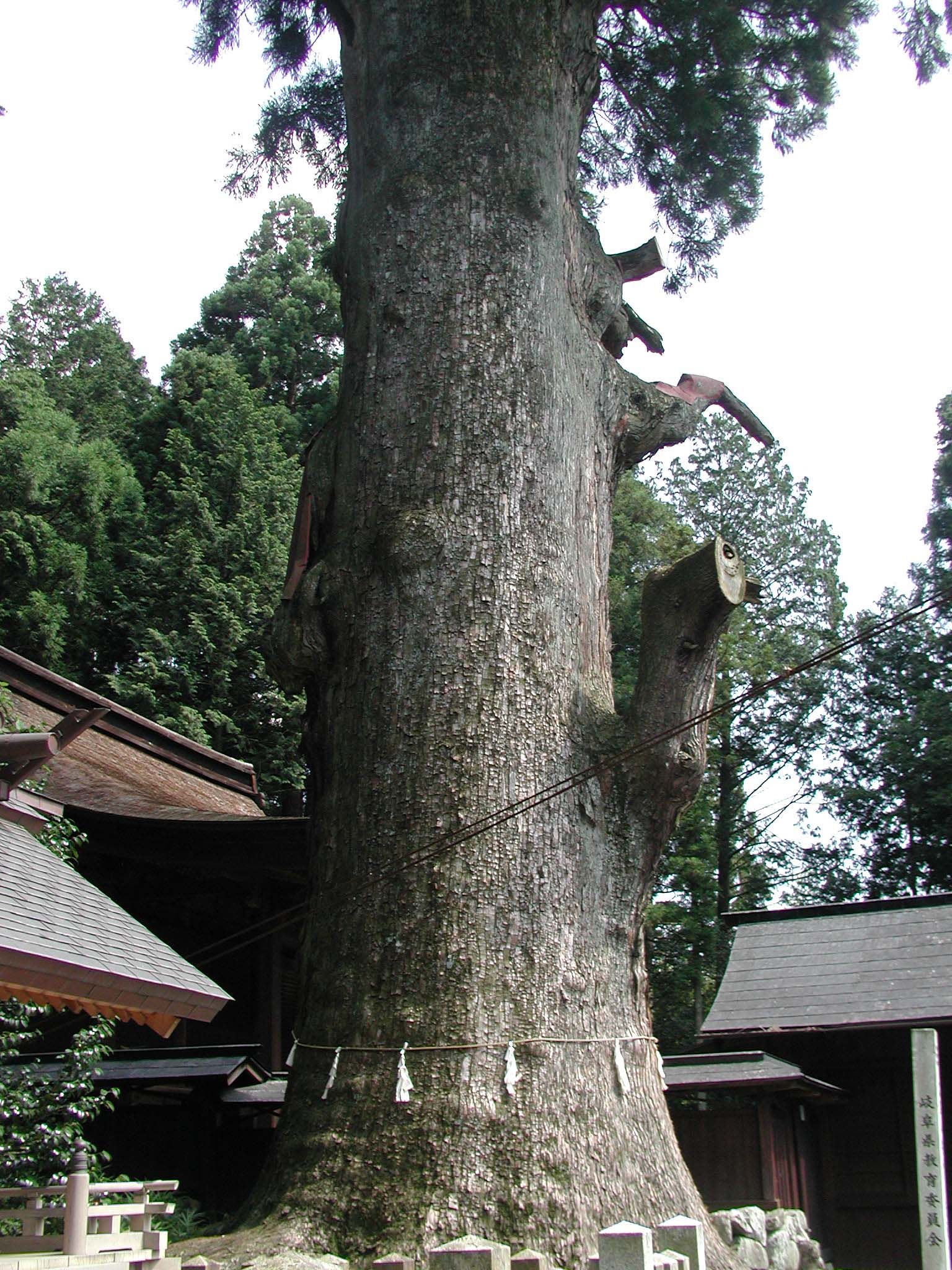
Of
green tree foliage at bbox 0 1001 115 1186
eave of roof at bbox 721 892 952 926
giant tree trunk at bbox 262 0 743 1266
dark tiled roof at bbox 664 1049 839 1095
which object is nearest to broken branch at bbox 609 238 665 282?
giant tree trunk at bbox 262 0 743 1266

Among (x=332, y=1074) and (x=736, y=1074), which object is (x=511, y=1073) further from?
(x=736, y=1074)

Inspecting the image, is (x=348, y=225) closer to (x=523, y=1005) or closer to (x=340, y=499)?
(x=340, y=499)

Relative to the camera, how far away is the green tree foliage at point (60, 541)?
20.0 metres

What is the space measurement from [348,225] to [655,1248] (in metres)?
5.07

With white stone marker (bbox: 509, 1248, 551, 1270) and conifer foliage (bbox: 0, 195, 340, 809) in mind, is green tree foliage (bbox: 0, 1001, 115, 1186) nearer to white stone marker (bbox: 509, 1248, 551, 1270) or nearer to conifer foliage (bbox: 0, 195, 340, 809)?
white stone marker (bbox: 509, 1248, 551, 1270)

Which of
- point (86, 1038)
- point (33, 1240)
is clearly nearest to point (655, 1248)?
point (33, 1240)

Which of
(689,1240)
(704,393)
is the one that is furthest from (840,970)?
(689,1240)

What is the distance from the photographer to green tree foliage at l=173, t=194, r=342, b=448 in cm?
2748

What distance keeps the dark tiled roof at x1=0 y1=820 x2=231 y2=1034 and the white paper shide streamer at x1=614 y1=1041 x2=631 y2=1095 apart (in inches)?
75.3

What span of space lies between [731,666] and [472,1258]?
22.6 metres

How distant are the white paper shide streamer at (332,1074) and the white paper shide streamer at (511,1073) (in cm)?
64

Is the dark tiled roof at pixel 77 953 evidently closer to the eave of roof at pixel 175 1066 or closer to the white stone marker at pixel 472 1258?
the white stone marker at pixel 472 1258

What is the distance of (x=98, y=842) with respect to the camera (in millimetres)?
9945

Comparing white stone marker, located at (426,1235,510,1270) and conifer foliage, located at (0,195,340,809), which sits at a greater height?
conifer foliage, located at (0,195,340,809)
